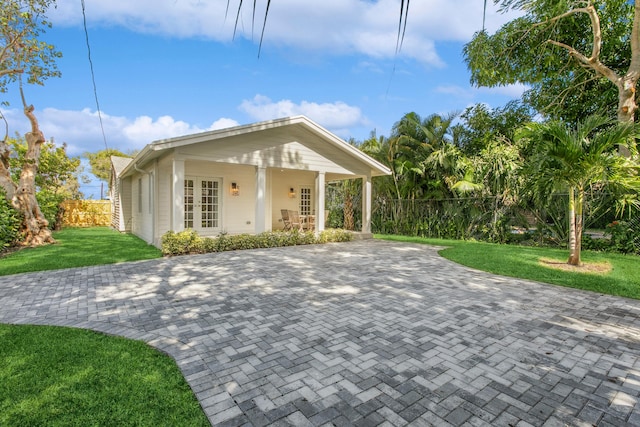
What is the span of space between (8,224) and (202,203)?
538cm

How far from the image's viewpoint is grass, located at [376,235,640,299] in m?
5.69

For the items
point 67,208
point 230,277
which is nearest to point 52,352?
point 230,277

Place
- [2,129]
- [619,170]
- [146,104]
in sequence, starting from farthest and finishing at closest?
1. [146,104]
2. [2,129]
3. [619,170]

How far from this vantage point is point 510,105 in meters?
14.9

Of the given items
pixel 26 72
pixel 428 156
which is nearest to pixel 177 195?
pixel 26 72

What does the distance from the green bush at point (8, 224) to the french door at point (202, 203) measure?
4734mm

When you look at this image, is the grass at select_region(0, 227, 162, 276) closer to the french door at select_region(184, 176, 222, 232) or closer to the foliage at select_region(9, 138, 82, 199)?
the french door at select_region(184, 176, 222, 232)

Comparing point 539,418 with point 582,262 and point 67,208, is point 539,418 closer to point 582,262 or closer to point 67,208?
point 582,262

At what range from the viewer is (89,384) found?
252 cm

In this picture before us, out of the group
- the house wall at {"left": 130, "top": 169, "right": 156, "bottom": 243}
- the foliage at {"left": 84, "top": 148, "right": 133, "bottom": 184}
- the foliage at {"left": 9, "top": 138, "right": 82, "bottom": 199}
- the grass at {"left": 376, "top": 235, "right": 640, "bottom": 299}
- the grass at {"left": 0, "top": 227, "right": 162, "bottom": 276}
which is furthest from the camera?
the foliage at {"left": 84, "top": 148, "right": 133, "bottom": 184}

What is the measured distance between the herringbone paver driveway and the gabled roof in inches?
152

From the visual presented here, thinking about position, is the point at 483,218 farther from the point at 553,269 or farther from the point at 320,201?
the point at 320,201

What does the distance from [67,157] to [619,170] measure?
2591cm

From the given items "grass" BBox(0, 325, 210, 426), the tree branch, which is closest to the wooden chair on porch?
"grass" BBox(0, 325, 210, 426)
